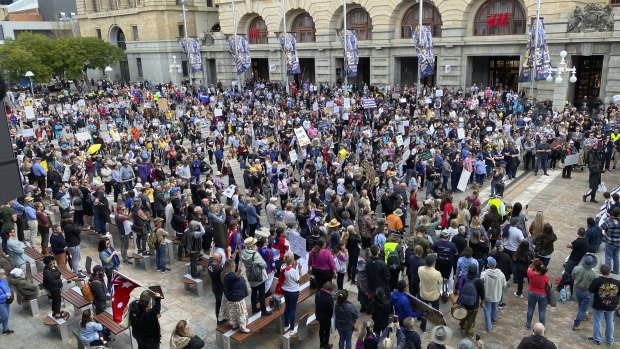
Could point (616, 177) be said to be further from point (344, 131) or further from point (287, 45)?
point (287, 45)

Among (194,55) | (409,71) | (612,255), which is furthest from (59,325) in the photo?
(409,71)

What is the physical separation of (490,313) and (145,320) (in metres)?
6.32

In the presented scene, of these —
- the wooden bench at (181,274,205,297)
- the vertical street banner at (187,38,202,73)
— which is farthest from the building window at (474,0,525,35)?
the wooden bench at (181,274,205,297)

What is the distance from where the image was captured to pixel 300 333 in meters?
9.21

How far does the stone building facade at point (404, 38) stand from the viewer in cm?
3161

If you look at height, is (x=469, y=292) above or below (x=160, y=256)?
above

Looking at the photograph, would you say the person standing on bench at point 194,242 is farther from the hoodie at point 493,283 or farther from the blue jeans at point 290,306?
the hoodie at point 493,283

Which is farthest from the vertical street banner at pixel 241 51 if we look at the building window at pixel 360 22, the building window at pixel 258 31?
the building window at pixel 258 31

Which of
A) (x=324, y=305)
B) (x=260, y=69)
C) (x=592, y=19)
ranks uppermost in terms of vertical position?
(x=592, y=19)

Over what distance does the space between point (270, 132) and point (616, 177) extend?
1604 cm

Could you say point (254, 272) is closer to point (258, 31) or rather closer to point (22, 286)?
point (22, 286)

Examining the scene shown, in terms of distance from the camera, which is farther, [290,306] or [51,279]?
[51,279]

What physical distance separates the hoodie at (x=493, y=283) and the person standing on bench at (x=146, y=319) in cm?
579

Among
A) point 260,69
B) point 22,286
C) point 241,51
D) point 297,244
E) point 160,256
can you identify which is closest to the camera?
point 22,286
